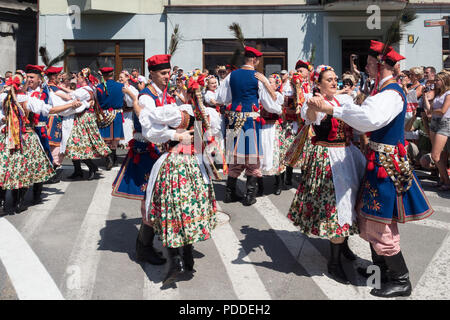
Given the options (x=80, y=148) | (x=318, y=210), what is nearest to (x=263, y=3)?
(x=80, y=148)

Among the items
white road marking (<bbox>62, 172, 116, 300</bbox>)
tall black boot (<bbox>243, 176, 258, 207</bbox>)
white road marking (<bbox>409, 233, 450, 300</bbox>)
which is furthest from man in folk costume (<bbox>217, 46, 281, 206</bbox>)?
white road marking (<bbox>409, 233, 450, 300</bbox>)

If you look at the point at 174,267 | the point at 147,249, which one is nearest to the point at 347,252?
the point at 174,267

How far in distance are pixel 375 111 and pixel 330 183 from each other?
80 cm

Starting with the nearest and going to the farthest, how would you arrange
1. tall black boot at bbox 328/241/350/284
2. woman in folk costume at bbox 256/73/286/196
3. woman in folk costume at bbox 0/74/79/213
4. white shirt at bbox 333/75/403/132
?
white shirt at bbox 333/75/403/132 → tall black boot at bbox 328/241/350/284 → woman in folk costume at bbox 0/74/79/213 → woman in folk costume at bbox 256/73/286/196

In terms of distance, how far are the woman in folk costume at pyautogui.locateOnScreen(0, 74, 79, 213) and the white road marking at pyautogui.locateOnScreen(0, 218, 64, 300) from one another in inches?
35.9

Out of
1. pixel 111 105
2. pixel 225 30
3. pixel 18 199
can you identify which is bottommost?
pixel 18 199

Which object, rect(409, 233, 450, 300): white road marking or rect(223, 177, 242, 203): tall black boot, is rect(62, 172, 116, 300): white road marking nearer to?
rect(223, 177, 242, 203): tall black boot

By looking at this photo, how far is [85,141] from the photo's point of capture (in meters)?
8.25

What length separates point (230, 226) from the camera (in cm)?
584

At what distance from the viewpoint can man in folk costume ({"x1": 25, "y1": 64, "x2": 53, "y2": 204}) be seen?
254 inches

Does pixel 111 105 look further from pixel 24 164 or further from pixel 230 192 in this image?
pixel 230 192

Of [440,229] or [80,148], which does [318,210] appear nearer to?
[440,229]

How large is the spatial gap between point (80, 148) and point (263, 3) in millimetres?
10994

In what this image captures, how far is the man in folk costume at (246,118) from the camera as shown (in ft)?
22.5
